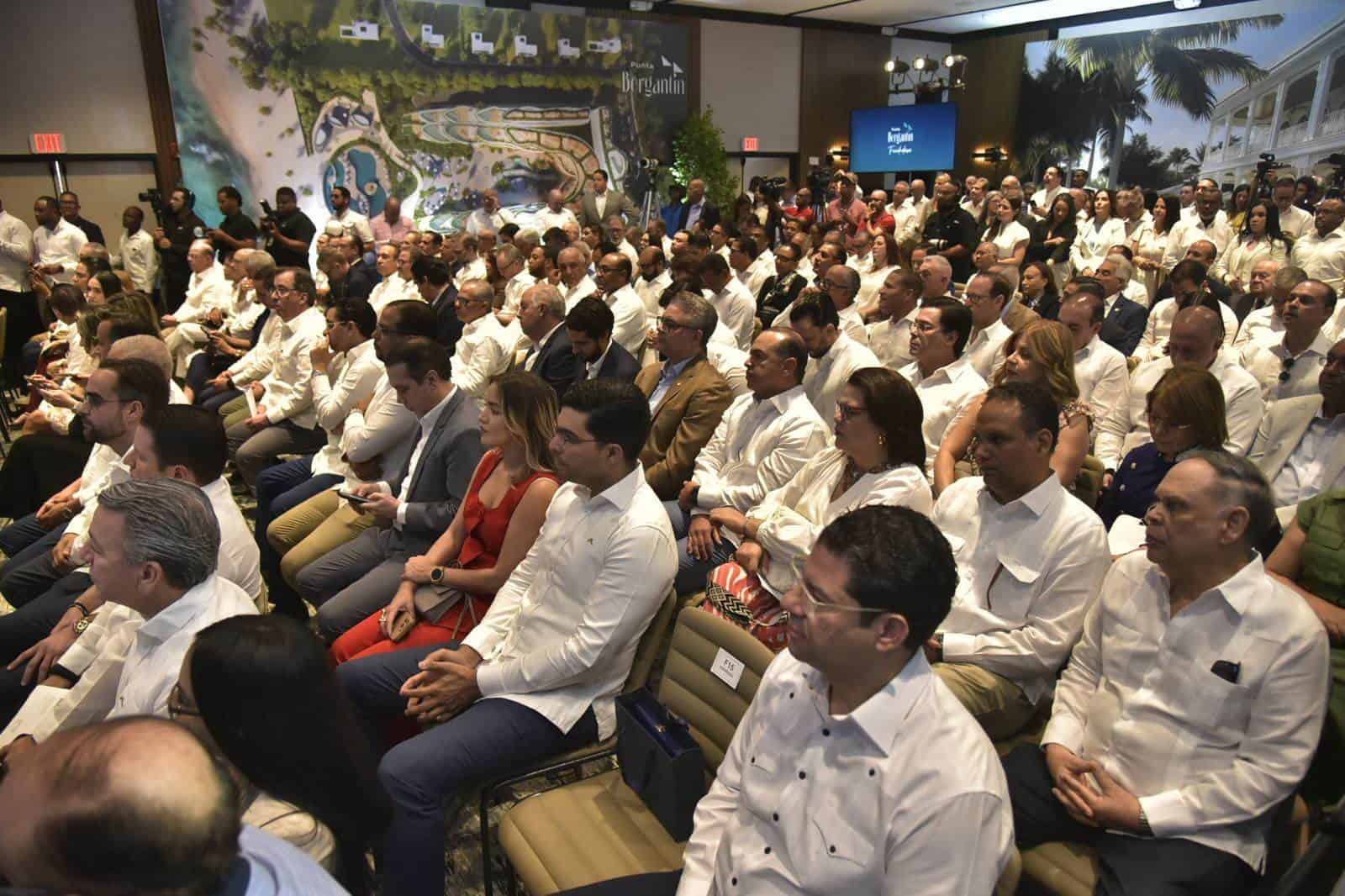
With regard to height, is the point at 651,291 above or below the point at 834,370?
above

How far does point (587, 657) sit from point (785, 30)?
1649cm

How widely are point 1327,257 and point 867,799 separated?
855cm

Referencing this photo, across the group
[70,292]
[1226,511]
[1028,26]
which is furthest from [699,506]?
[1028,26]

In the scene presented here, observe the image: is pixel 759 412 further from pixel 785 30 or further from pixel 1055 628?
pixel 785 30

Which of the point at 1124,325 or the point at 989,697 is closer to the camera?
the point at 989,697

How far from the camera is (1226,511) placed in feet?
6.18

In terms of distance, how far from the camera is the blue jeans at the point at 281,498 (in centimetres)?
403

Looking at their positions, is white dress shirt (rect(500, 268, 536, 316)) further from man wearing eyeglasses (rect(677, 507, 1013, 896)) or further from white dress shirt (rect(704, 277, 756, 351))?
man wearing eyeglasses (rect(677, 507, 1013, 896))

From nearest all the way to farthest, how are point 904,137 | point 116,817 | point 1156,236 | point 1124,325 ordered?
point 116,817
point 1124,325
point 1156,236
point 904,137

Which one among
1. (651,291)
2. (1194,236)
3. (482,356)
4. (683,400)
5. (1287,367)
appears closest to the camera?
(683,400)

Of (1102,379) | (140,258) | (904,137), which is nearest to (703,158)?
(904,137)

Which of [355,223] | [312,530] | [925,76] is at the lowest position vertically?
[312,530]

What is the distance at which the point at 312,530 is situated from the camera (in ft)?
13.0

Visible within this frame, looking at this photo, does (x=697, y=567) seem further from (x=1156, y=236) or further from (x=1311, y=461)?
(x=1156, y=236)
